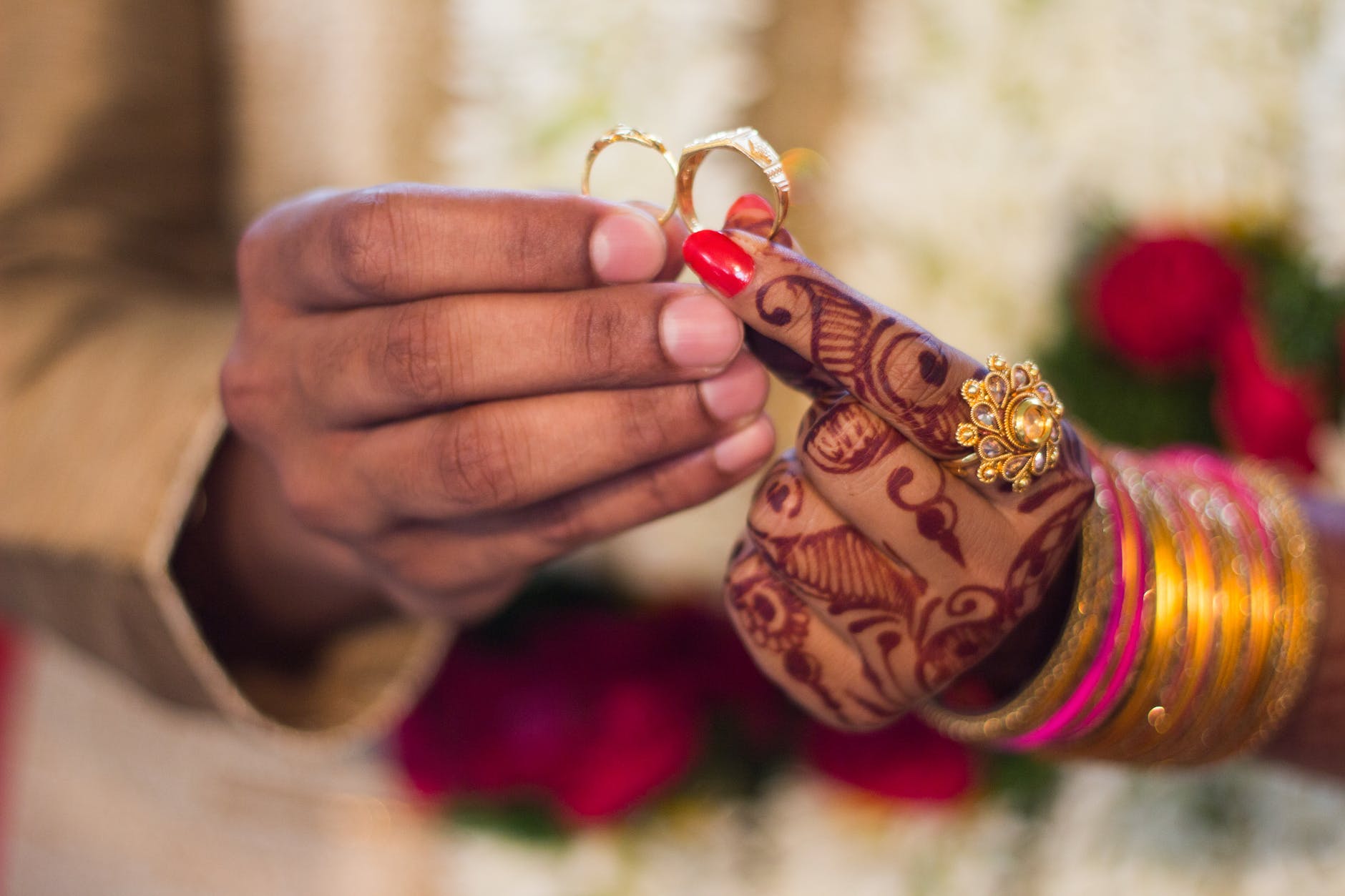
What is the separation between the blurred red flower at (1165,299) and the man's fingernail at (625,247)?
2.01 ft

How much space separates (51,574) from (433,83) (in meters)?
0.54

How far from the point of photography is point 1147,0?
0.91m

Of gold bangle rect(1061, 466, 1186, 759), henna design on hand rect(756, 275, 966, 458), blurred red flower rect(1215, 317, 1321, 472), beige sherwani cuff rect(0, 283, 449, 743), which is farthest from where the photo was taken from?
blurred red flower rect(1215, 317, 1321, 472)

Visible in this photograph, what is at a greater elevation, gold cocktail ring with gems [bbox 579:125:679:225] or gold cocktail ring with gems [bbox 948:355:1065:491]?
gold cocktail ring with gems [bbox 579:125:679:225]

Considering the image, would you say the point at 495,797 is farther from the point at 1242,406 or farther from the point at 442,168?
the point at 1242,406

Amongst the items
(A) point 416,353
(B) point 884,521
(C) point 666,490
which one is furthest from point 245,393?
(B) point 884,521

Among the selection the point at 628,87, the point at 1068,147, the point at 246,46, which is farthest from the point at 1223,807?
the point at 246,46

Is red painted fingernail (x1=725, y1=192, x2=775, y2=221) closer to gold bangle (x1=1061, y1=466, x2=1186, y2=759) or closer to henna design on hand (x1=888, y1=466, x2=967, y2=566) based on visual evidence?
henna design on hand (x1=888, y1=466, x2=967, y2=566)

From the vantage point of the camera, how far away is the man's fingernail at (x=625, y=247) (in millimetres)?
422

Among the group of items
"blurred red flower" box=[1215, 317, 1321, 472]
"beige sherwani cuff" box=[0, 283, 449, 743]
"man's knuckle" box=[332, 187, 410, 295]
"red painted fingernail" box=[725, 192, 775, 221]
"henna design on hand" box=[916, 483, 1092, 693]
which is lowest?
"beige sherwani cuff" box=[0, 283, 449, 743]

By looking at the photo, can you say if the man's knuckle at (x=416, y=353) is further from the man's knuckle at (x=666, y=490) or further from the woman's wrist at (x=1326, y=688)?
the woman's wrist at (x=1326, y=688)

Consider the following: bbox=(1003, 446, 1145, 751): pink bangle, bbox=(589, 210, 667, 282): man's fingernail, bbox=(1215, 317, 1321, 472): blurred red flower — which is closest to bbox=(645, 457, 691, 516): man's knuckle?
bbox=(589, 210, 667, 282): man's fingernail

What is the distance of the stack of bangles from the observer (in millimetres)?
493

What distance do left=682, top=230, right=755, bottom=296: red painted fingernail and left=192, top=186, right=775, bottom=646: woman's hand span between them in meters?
0.01
